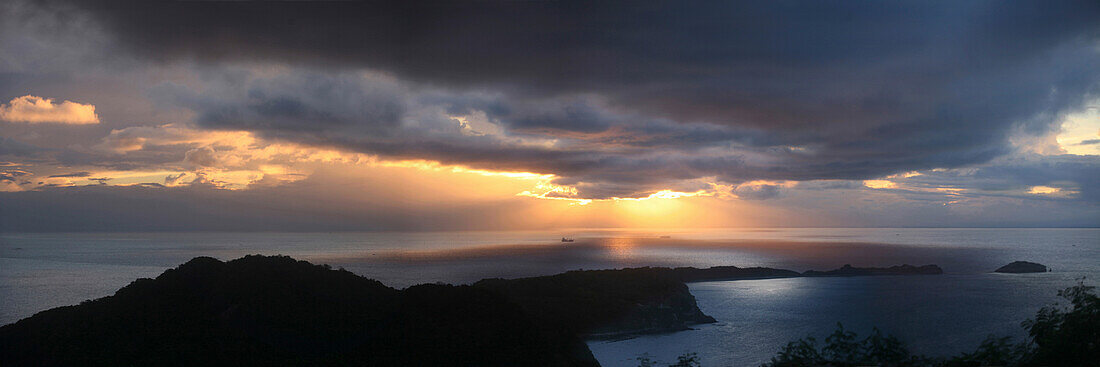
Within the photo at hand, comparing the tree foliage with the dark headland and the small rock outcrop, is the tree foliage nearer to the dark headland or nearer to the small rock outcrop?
the dark headland

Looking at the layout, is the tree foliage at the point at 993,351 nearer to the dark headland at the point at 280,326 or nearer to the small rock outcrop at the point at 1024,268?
the dark headland at the point at 280,326

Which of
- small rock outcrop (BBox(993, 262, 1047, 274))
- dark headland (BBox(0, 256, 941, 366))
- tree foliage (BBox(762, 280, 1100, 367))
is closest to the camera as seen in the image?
tree foliage (BBox(762, 280, 1100, 367))

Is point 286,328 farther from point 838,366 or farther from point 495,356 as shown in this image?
point 838,366

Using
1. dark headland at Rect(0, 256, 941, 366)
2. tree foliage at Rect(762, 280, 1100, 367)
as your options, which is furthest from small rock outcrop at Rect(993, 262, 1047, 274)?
tree foliage at Rect(762, 280, 1100, 367)

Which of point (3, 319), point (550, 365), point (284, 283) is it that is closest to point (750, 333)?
point (550, 365)

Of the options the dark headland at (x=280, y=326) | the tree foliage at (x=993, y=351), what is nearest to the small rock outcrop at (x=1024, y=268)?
the dark headland at (x=280, y=326)

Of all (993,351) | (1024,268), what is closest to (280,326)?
(993,351)

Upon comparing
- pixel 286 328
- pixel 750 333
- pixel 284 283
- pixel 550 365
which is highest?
pixel 284 283

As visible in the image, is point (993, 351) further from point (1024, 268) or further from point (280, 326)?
point (1024, 268)
